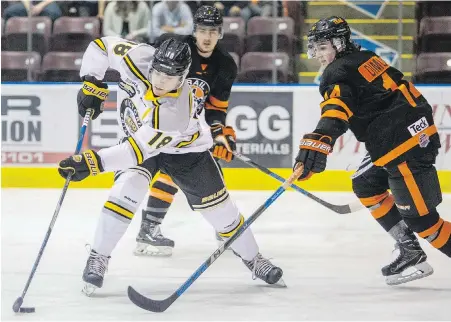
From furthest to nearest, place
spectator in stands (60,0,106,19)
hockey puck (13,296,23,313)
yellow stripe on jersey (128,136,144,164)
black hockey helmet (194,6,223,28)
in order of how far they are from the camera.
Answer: spectator in stands (60,0,106,19) → black hockey helmet (194,6,223,28) → yellow stripe on jersey (128,136,144,164) → hockey puck (13,296,23,313)

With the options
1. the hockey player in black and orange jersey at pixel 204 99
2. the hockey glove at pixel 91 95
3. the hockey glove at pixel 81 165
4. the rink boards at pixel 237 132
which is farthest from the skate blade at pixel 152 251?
the rink boards at pixel 237 132

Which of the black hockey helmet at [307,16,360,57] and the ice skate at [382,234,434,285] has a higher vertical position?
the black hockey helmet at [307,16,360,57]

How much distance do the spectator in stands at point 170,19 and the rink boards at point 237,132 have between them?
0.73m

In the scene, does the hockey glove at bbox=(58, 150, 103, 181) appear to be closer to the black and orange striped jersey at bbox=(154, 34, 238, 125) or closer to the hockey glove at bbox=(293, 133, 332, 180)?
the hockey glove at bbox=(293, 133, 332, 180)

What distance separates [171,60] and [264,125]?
9.74 feet

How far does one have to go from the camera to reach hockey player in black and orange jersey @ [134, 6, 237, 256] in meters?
4.39

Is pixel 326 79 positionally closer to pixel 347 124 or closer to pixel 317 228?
pixel 347 124

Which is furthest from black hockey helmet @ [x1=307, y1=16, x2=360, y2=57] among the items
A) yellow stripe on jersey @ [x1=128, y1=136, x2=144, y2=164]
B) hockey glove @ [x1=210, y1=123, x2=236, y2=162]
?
hockey glove @ [x1=210, y1=123, x2=236, y2=162]

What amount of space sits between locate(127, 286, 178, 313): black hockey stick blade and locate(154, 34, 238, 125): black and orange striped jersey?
4.48ft

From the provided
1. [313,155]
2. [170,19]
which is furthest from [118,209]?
[170,19]

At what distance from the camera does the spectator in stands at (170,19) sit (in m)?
6.77

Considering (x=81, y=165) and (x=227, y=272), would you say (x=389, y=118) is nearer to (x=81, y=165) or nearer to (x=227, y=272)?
(x=227, y=272)

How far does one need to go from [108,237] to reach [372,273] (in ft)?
3.69

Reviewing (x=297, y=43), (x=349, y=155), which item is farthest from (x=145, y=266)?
(x=297, y=43)
